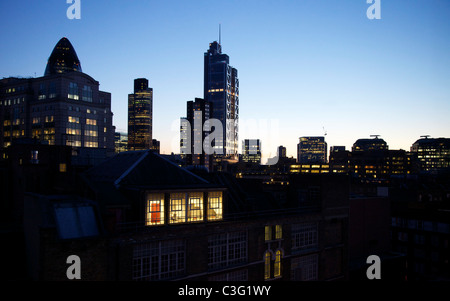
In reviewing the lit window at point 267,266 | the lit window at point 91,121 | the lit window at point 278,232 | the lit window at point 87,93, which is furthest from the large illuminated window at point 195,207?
the lit window at point 91,121

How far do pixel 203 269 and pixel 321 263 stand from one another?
51.6 feet

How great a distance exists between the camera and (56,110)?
516 feet

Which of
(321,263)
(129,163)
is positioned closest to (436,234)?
(321,263)

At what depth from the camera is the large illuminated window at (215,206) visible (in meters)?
32.8

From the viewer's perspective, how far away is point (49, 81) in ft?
Answer: 529

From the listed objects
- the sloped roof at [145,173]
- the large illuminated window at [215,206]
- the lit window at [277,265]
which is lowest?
the lit window at [277,265]

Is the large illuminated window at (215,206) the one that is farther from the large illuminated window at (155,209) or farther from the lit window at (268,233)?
the large illuminated window at (155,209)

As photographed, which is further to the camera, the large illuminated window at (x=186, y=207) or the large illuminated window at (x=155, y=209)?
the large illuminated window at (x=186, y=207)

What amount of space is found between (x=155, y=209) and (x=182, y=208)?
2590mm

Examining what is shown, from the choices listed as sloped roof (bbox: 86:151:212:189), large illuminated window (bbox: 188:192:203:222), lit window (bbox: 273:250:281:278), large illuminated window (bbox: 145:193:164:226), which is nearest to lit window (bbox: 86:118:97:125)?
sloped roof (bbox: 86:151:212:189)

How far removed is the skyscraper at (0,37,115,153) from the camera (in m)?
158

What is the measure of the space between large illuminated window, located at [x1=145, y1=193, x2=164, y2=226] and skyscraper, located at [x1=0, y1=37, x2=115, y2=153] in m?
137

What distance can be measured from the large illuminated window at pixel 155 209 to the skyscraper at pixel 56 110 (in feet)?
449
